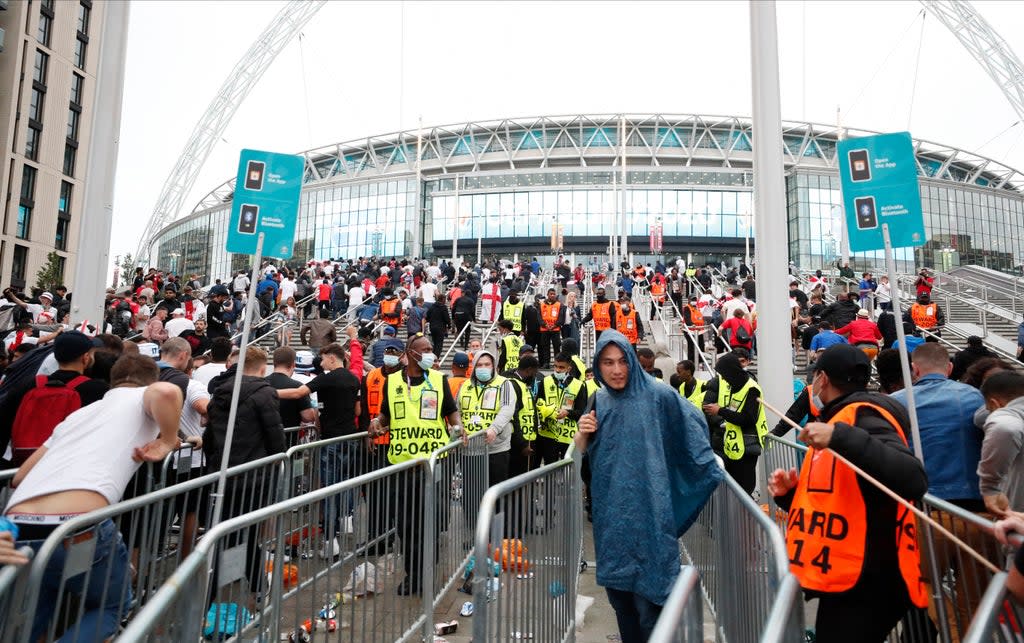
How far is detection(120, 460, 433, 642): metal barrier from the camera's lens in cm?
227

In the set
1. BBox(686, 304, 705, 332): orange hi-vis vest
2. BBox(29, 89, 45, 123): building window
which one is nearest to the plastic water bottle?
BBox(686, 304, 705, 332): orange hi-vis vest

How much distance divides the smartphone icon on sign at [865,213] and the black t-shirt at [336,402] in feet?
16.5

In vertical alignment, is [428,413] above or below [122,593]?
above

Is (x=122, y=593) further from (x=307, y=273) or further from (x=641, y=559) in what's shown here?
(x=307, y=273)

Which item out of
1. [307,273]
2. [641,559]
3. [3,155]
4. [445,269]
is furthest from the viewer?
[3,155]

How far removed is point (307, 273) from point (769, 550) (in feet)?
76.5

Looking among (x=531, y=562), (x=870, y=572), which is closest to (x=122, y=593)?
(x=531, y=562)

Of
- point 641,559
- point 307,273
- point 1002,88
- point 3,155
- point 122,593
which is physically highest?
point 1002,88

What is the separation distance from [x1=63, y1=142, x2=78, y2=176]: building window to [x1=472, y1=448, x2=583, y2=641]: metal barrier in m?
58.8

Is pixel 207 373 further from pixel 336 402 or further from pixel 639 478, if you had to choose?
pixel 639 478

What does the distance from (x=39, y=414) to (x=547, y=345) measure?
1074 centimetres

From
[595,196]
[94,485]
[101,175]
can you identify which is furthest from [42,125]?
[94,485]

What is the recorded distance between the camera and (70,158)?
51.5m

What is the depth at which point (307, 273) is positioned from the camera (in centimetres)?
2448
